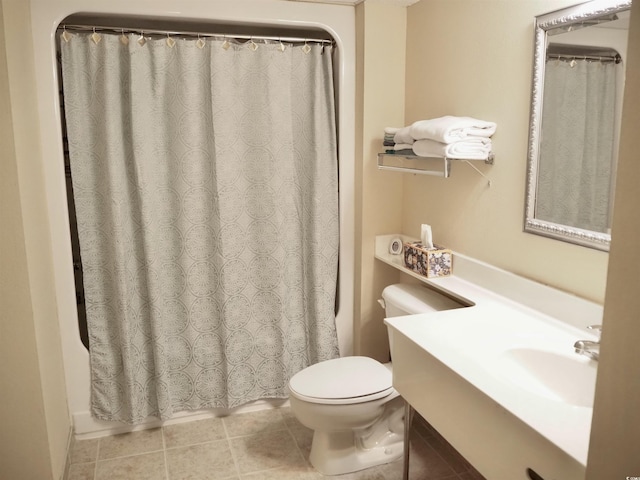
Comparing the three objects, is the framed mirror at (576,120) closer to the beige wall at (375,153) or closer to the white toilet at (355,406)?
the white toilet at (355,406)

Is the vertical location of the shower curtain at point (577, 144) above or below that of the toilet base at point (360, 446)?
above

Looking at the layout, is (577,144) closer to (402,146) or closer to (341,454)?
(402,146)

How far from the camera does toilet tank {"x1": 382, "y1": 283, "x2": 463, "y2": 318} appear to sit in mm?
2352

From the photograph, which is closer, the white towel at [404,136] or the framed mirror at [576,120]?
the framed mirror at [576,120]

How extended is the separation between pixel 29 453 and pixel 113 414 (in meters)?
0.63

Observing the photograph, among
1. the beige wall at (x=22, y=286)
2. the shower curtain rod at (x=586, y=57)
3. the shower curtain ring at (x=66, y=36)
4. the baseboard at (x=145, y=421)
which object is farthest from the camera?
the baseboard at (x=145, y=421)

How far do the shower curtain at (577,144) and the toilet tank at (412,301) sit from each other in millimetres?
630

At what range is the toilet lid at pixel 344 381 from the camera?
2.20 m

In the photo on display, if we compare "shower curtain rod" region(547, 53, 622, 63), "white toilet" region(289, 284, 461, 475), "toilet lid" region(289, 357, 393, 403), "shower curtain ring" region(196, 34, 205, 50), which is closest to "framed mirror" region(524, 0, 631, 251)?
"shower curtain rod" region(547, 53, 622, 63)

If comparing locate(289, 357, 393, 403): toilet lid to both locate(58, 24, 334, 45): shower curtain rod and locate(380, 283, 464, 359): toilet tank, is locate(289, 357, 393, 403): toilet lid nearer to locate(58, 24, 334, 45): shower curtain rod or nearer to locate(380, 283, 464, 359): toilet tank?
locate(380, 283, 464, 359): toilet tank

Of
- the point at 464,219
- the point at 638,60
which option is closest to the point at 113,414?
the point at 464,219

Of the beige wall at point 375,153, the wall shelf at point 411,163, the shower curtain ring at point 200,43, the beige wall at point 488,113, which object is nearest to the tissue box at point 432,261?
the beige wall at point 488,113

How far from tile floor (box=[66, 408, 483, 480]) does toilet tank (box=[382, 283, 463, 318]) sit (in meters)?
0.67

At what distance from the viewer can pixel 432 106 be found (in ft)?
8.27
